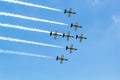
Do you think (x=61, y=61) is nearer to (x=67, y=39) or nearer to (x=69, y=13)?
(x=67, y=39)

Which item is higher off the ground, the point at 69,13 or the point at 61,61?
the point at 69,13

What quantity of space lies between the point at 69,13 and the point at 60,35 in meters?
12.0

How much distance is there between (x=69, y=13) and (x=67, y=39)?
13.2m

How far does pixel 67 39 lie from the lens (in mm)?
198250

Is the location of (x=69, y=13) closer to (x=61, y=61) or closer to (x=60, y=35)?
(x=60, y=35)

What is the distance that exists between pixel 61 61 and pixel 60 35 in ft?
43.6

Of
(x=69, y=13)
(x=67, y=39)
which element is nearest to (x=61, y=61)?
(x=67, y=39)

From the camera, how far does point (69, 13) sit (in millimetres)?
198875

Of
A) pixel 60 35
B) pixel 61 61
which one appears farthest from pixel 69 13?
pixel 61 61

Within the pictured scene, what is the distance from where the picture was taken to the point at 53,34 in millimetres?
195125

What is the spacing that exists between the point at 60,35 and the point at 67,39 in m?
4.08

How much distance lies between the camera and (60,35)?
19775 cm

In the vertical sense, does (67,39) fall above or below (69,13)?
below

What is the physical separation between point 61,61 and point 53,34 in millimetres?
14868
